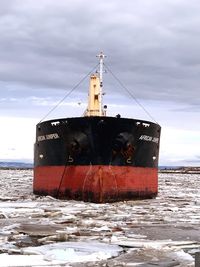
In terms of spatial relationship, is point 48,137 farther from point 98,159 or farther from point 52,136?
point 98,159

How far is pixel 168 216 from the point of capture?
10633 mm

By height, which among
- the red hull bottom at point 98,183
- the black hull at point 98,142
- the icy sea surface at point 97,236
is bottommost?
the icy sea surface at point 97,236

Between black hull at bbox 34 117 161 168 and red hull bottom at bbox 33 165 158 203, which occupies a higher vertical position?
black hull at bbox 34 117 161 168

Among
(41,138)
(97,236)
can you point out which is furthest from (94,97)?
(97,236)

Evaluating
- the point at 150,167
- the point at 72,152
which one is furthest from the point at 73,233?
the point at 150,167

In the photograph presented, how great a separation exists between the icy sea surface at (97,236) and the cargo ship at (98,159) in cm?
229

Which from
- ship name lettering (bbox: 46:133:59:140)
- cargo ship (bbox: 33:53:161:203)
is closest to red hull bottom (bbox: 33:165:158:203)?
cargo ship (bbox: 33:53:161:203)

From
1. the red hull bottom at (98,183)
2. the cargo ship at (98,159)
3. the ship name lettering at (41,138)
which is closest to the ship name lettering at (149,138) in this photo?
the cargo ship at (98,159)

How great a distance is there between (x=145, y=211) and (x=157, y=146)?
5571 mm

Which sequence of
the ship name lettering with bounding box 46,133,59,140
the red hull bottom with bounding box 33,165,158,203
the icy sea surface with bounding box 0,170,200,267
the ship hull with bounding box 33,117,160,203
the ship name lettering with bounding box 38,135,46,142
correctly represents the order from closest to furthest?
the icy sea surface with bounding box 0,170,200,267 → the red hull bottom with bounding box 33,165,158,203 → the ship hull with bounding box 33,117,160,203 → the ship name lettering with bounding box 46,133,59,140 → the ship name lettering with bounding box 38,135,46,142

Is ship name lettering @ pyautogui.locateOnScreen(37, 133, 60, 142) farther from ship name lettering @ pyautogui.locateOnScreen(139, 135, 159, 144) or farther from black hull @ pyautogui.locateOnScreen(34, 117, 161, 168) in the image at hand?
ship name lettering @ pyautogui.locateOnScreen(139, 135, 159, 144)

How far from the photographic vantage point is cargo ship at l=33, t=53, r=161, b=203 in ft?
46.1

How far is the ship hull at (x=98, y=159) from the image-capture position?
46.1ft

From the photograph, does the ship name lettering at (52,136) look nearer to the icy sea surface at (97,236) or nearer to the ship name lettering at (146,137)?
the ship name lettering at (146,137)
